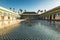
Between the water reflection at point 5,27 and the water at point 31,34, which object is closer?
the water at point 31,34

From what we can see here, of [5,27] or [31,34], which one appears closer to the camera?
[31,34]

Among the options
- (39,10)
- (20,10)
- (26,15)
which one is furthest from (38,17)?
(20,10)

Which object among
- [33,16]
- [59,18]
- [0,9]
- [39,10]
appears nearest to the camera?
[0,9]

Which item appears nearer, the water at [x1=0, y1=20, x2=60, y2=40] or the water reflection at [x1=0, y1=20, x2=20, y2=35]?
the water at [x1=0, y1=20, x2=60, y2=40]

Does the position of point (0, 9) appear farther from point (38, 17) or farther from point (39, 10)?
point (39, 10)

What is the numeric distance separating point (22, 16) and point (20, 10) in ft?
69.0

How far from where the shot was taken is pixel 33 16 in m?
85.1

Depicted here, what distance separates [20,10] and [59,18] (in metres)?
66.9

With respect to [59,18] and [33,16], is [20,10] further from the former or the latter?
[59,18]

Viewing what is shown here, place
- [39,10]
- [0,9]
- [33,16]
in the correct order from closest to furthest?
[0,9], [33,16], [39,10]

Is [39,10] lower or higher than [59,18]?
higher

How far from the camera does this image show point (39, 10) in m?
105

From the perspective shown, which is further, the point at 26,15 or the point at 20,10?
the point at 20,10

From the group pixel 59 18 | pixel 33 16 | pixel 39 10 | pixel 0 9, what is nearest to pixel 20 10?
pixel 39 10
